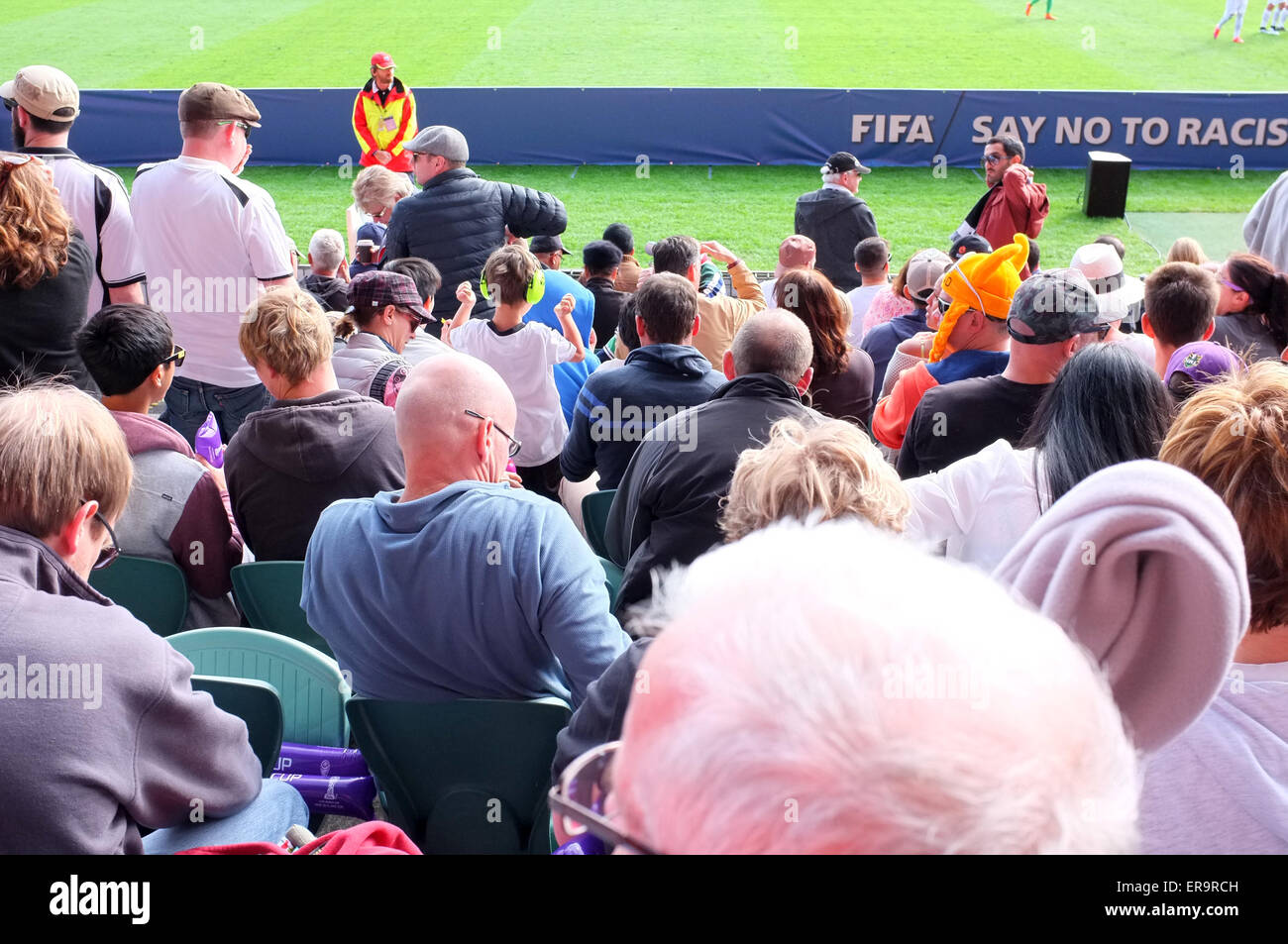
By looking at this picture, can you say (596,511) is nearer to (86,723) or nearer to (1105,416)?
(1105,416)

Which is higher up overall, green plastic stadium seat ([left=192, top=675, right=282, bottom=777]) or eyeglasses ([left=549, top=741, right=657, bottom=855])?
eyeglasses ([left=549, top=741, right=657, bottom=855])

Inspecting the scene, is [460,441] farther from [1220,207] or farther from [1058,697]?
[1220,207]

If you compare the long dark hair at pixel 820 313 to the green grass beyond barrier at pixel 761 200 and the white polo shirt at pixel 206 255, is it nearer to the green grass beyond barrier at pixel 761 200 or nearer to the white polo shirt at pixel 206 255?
the white polo shirt at pixel 206 255

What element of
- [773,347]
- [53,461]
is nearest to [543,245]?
[773,347]

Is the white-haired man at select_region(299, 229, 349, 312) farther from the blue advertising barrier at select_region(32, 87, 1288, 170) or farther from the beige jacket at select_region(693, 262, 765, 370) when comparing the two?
the blue advertising barrier at select_region(32, 87, 1288, 170)

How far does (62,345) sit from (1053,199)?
37.8 ft

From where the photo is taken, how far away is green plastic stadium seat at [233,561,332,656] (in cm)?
313

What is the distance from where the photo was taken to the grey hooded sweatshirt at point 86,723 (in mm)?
1797

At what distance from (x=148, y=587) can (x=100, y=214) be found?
1.77 meters

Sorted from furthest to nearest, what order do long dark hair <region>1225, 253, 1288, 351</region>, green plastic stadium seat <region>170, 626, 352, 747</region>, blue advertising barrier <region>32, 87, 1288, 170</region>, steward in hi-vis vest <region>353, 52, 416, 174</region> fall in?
blue advertising barrier <region>32, 87, 1288, 170</region>
steward in hi-vis vest <region>353, 52, 416, 174</region>
long dark hair <region>1225, 253, 1288, 351</region>
green plastic stadium seat <region>170, 626, 352, 747</region>

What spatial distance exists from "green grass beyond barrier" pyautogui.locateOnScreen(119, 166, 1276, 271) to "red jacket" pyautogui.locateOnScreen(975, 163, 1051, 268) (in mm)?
1862

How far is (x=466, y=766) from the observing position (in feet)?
8.21

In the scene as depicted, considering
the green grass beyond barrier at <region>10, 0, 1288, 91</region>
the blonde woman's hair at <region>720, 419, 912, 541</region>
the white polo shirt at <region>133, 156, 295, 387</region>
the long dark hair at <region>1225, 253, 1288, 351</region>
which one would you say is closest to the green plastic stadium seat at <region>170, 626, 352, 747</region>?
the blonde woman's hair at <region>720, 419, 912, 541</region>
